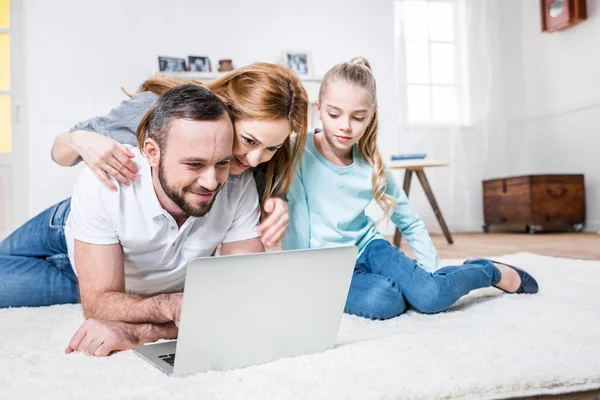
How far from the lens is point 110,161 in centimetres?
125

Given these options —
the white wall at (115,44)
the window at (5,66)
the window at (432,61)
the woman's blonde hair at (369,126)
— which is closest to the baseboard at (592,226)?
the window at (432,61)

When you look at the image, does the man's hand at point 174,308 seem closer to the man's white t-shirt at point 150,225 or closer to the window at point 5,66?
the man's white t-shirt at point 150,225

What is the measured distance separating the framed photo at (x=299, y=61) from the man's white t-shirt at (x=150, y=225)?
364 centimetres

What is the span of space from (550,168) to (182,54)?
365 cm

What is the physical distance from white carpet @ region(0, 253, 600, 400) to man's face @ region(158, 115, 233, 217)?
34 centimetres

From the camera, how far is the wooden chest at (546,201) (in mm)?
4723

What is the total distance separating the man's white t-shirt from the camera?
1235 mm

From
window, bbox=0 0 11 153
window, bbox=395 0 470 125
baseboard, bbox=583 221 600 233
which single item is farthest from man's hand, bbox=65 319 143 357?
baseboard, bbox=583 221 600 233

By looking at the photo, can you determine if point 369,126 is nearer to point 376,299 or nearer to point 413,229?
point 413,229

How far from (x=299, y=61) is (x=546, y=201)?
2.47 m

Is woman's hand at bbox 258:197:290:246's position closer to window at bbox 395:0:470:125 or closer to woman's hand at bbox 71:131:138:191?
woman's hand at bbox 71:131:138:191

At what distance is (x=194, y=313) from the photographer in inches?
35.5

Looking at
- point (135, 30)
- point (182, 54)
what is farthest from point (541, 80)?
point (135, 30)

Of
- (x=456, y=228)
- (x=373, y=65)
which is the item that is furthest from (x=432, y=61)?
(x=456, y=228)
